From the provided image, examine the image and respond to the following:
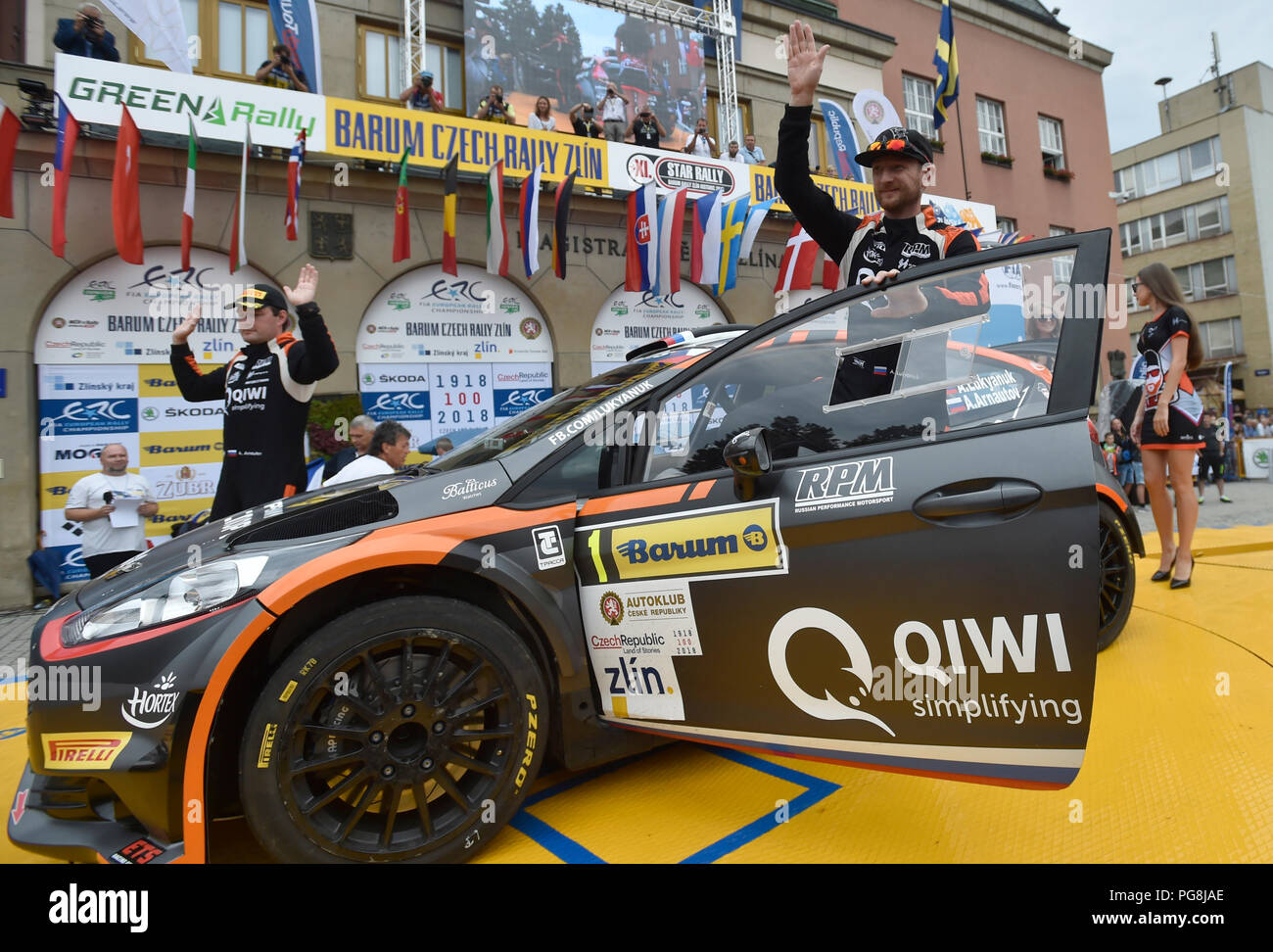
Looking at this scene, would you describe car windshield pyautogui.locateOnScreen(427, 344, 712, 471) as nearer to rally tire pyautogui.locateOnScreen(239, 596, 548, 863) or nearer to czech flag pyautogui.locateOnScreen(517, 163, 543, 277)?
rally tire pyautogui.locateOnScreen(239, 596, 548, 863)

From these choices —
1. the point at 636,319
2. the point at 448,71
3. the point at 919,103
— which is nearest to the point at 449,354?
the point at 636,319

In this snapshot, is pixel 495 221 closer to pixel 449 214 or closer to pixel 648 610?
pixel 449 214

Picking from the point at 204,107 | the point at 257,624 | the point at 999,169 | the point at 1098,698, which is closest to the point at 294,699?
the point at 257,624

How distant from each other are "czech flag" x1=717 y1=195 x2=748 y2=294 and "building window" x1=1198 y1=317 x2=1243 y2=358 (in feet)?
106

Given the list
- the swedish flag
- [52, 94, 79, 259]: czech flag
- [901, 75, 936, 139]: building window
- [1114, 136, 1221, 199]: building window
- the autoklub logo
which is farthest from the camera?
[1114, 136, 1221, 199]: building window

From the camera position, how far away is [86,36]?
24.2 ft

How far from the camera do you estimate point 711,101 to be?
41.1ft

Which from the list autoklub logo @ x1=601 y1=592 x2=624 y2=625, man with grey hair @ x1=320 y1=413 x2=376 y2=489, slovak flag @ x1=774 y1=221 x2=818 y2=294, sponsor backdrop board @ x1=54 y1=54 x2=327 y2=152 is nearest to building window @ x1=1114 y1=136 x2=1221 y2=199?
slovak flag @ x1=774 y1=221 x2=818 y2=294

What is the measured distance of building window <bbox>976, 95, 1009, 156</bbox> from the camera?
646 inches

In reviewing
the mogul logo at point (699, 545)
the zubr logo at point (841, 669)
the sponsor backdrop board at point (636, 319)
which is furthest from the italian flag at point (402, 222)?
the zubr logo at point (841, 669)

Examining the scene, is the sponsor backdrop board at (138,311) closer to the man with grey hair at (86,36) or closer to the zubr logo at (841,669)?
the man with grey hair at (86,36)

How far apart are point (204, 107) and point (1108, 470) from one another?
9.06 m

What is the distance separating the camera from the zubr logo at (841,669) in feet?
5.59
